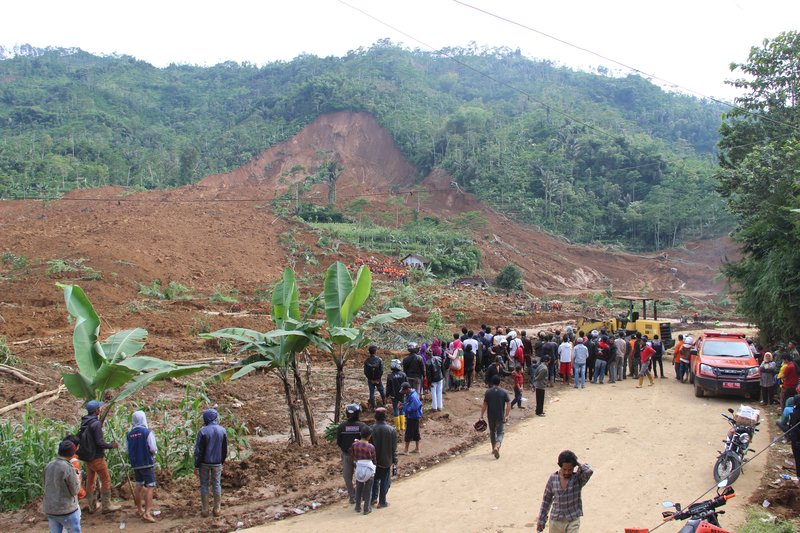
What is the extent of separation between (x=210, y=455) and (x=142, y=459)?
78 centimetres

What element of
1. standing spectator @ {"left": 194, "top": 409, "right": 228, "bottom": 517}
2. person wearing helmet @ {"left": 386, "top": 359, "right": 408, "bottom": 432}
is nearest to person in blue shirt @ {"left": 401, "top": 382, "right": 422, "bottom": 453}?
person wearing helmet @ {"left": 386, "top": 359, "right": 408, "bottom": 432}

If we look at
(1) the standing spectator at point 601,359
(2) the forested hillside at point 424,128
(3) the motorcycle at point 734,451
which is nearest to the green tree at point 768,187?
(1) the standing spectator at point 601,359

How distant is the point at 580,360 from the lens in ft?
53.0

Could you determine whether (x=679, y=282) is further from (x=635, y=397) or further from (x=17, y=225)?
(x=17, y=225)

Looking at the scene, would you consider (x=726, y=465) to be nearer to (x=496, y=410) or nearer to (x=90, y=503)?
(x=496, y=410)

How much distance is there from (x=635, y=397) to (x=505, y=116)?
8886 cm

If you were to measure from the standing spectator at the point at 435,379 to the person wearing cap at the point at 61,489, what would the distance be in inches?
280

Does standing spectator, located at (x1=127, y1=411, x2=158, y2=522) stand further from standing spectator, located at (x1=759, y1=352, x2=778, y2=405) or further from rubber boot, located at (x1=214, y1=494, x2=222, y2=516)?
standing spectator, located at (x1=759, y1=352, x2=778, y2=405)

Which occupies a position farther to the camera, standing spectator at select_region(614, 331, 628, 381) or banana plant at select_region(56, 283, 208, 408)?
standing spectator at select_region(614, 331, 628, 381)

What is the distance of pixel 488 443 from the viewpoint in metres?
11.3

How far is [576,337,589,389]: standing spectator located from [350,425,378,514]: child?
30.4ft

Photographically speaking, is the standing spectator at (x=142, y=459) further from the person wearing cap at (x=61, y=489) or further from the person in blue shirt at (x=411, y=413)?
the person in blue shirt at (x=411, y=413)

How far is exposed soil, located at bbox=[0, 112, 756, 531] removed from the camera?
9876 millimetres

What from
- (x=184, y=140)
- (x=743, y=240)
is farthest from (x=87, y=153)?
(x=743, y=240)
